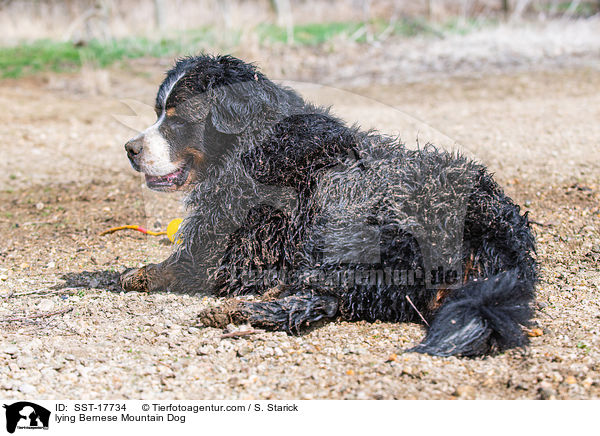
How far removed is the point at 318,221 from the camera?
3451 mm

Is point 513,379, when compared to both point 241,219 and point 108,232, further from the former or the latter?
point 108,232

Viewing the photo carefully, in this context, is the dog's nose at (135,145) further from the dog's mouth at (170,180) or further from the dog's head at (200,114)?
the dog's mouth at (170,180)

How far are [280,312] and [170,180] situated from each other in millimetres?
1082

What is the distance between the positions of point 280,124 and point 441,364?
63.8 inches

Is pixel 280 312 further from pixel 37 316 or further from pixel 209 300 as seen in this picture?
pixel 37 316

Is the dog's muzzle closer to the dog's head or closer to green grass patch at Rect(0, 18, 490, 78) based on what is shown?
the dog's head

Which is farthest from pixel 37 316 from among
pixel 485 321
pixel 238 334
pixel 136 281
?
pixel 485 321

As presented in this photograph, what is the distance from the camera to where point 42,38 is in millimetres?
16688

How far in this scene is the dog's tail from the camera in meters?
2.88

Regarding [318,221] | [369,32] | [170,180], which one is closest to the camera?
[318,221]

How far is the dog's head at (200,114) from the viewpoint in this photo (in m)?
3.56
